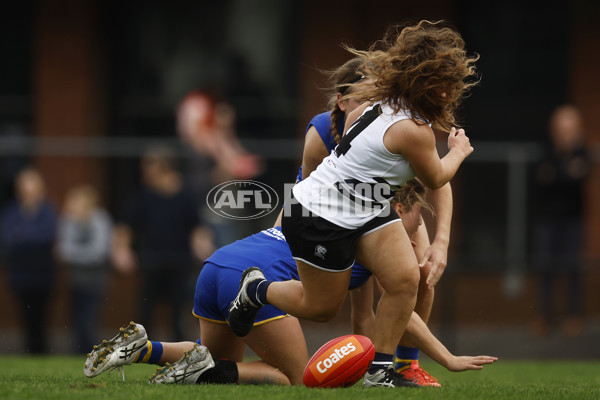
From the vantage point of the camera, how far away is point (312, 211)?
15.0 ft

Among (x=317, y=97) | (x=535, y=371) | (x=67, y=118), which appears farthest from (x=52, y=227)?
(x=535, y=371)

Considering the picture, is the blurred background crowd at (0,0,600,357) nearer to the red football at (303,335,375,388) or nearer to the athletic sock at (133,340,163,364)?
the athletic sock at (133,340,163,364)

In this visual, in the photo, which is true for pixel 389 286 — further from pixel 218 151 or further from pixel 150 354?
pixel 218 151

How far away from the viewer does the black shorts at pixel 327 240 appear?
14.8 feet

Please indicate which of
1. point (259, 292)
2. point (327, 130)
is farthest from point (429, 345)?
point (327, 130)

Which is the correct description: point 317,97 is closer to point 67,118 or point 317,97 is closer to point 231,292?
point 67,118

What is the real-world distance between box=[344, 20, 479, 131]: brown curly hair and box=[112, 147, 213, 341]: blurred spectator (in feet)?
16.3

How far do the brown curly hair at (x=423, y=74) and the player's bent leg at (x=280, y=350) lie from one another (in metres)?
1.29

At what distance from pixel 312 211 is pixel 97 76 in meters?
8.75

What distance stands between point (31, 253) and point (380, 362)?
5.82 metres

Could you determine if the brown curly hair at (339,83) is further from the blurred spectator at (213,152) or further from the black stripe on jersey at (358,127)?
the blurred spectator at (213,152)

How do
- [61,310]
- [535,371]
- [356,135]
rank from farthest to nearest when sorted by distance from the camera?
[61,310], [535,371], [356,135]

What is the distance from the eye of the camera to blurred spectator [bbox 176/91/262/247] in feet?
33.2

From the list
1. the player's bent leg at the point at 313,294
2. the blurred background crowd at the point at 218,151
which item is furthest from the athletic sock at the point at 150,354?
the blurred background crowd at the point at 218,151
